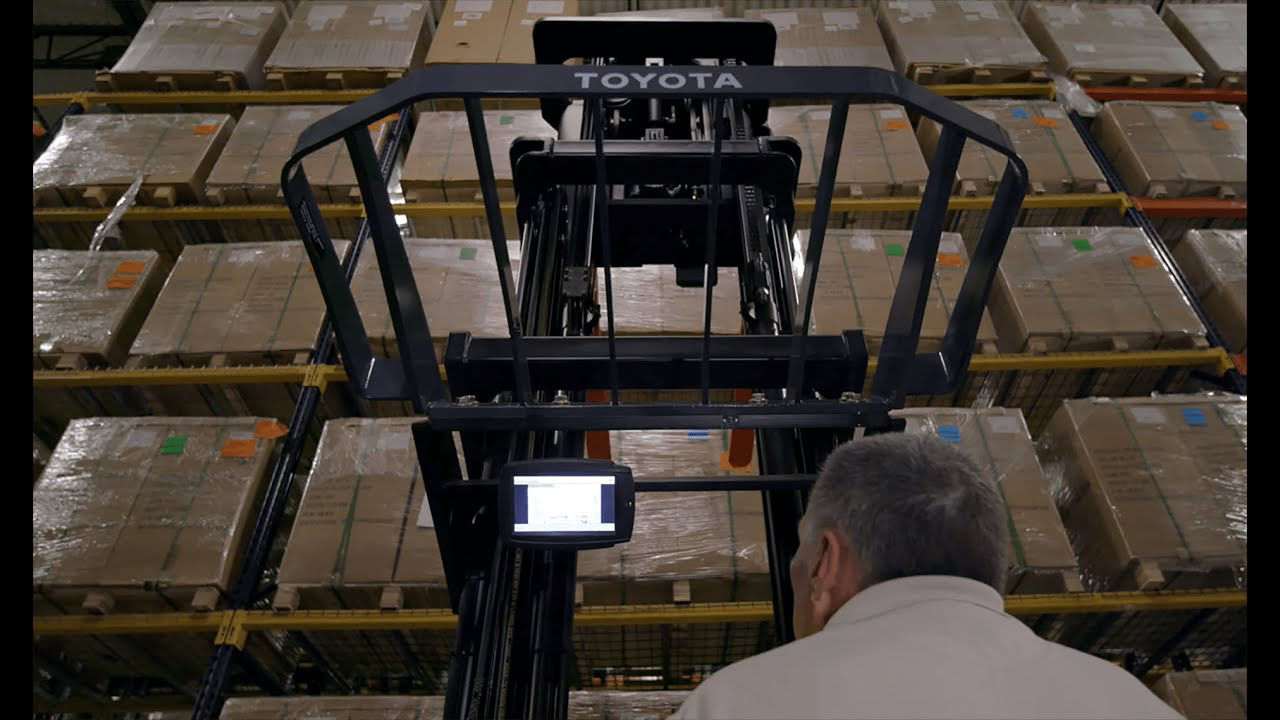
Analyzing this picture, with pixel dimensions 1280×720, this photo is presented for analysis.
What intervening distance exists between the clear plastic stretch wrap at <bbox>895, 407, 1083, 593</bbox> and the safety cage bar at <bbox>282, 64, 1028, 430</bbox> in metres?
1.62

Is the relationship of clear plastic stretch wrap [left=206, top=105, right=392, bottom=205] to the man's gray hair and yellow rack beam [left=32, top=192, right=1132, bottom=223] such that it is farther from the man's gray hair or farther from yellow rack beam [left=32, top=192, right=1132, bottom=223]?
the man's gray hair

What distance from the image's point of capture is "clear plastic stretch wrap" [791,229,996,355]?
372 centimetres

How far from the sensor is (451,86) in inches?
51.3

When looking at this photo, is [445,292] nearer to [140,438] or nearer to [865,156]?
[140,438]

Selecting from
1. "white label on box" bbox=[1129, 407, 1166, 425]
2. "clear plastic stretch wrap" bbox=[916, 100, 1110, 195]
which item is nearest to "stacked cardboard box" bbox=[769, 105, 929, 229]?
"clear plastic stretch wrap" bbox=[916, 100, 1110, 195]

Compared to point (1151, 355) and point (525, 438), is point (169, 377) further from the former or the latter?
point (1151, 355)

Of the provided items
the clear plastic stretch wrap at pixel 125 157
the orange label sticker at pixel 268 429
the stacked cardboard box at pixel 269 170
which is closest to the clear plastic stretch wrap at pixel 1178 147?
the stacked cardboard box at pixel 269 170

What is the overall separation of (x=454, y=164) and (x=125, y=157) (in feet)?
7.21

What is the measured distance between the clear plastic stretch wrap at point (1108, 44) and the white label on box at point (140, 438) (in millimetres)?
6475

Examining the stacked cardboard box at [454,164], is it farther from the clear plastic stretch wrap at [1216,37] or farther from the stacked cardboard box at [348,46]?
the clear plastic stretch wrap at [1216,37]

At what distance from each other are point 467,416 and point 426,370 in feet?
0.58

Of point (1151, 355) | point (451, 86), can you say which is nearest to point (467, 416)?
point (451, 86)

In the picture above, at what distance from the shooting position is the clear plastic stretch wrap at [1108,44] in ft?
16.8

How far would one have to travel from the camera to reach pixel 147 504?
10.5ft
